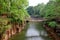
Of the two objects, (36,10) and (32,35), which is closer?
(32,35)

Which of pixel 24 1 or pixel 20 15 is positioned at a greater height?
pixel 24 1

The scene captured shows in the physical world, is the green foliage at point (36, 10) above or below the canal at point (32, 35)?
above

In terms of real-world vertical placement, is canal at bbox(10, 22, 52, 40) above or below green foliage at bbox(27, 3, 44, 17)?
below

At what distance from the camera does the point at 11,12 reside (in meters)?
22.6

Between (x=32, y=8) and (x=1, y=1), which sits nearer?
(x=1, y=1)

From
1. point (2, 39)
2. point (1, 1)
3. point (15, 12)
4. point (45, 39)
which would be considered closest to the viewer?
point (2, 39)

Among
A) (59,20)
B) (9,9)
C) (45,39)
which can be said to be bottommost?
(45,39)

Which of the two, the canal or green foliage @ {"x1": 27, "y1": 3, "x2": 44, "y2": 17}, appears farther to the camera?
green foliage @ {"x1": 27, "y1": 3, "x2": 44, "y2": 17}

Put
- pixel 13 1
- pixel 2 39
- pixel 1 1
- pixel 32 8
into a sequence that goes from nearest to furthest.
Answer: pixel 2 39 → pixel 1 1 → pixel 13 1 → pixel 32 8

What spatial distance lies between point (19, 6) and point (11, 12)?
462cm

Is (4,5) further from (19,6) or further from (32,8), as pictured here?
(32,8)

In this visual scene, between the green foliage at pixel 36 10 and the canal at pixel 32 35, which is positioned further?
the green foliage at pixel 36 10

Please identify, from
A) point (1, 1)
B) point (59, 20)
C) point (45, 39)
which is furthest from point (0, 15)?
point (59, 20)

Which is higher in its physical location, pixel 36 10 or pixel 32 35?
pixel 36 10
